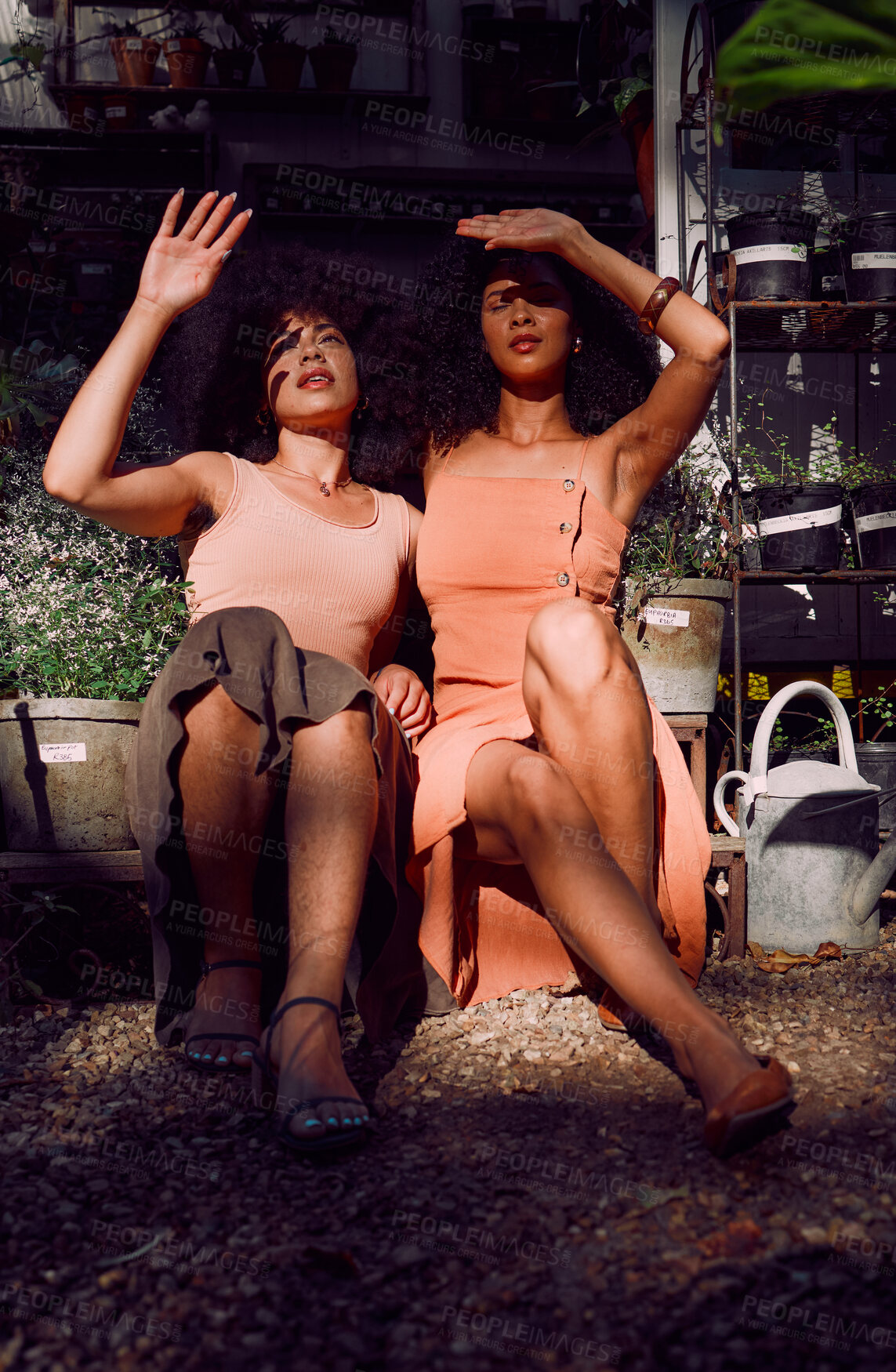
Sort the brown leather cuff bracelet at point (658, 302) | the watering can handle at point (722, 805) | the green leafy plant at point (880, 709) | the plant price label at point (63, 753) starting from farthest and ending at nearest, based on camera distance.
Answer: the green leafy plant at point (880, 709), the watering can handle at point (722, 805), the brown leather cuff bracelet at point (658, 302), the plant price label at point (63, 753)

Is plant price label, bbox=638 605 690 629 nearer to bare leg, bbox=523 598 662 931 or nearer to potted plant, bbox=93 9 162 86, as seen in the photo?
bare leg, bbox=523 598 662 931

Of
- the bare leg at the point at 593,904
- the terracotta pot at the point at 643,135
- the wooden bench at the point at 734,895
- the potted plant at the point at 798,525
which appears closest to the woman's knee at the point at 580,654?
the bare leg at the point at 593,904

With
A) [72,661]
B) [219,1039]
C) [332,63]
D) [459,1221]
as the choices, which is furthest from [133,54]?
[459,1221]

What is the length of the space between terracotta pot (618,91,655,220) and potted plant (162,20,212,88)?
72.6 inches

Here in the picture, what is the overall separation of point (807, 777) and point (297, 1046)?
1344 mm

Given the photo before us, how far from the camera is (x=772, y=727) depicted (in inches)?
91.7

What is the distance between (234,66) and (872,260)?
2.74 m

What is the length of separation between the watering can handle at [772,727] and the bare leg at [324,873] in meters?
1.00

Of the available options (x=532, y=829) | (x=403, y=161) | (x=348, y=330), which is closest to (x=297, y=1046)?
(x=532, y=829)

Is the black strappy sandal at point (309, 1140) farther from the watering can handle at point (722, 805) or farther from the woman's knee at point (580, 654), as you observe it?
the watering can handle at point (722, 805)

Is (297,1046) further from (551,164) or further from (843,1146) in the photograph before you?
(551,164)

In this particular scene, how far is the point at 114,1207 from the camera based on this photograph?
124 cm

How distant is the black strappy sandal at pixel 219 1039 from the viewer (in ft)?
5.34

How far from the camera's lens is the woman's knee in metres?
1.73
